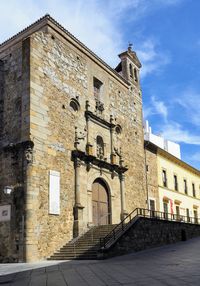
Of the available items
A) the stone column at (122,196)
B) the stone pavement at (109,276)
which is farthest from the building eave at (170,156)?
the stone pavement at (109,276)

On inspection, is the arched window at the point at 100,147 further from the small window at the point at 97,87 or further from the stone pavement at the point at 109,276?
the stone pavement at the point at 109,276

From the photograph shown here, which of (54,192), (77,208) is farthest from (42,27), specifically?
(77,208)

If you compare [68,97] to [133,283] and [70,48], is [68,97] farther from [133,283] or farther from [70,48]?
[133,283]

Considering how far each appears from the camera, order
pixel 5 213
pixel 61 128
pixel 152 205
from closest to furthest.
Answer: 1. pixel 5 213
2. pixel 61 128
3. pixel 152 205

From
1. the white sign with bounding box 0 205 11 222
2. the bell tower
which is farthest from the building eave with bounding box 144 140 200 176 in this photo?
the white sign with bounding box 0 205 11 222

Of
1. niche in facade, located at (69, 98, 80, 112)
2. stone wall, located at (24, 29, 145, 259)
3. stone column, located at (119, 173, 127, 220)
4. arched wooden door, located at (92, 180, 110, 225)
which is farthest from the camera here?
stone column, located at (119, 173, 127, 220)

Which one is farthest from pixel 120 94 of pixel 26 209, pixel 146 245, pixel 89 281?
pixel 89 281

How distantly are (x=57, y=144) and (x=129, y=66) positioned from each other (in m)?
12.8

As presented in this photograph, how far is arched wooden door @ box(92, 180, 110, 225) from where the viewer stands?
2141cm

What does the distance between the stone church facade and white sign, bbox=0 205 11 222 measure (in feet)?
0.76

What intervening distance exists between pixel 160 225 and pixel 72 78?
32.3ft

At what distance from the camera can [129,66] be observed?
1165 inches

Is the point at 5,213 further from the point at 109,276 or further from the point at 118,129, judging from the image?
the point at 118,129

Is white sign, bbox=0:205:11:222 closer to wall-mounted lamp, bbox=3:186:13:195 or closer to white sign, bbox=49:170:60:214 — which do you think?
wall-mounted lamp, bbox=3:186:13:195
